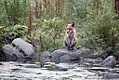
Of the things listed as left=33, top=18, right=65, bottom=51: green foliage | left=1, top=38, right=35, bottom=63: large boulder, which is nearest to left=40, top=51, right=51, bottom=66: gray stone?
left=1, top=38, right=35, bottom=63: large boulder

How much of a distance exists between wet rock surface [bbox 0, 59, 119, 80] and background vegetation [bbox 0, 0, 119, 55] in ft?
10.0

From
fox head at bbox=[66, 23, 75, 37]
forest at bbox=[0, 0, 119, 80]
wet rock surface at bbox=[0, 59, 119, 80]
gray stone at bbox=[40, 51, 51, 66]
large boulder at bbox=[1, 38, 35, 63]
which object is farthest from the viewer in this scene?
fox head at bbox=[66, 23, 75, 37]

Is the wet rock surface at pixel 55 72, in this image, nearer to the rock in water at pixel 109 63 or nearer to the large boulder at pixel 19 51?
the rock in water at pixel 109 63

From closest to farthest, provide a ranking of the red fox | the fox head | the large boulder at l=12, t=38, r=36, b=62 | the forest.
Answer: the forest
the large boulder at l=12, t=38, r=36, b=62
the red fox
the fox head

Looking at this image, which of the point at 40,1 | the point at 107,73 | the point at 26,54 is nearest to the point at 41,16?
the point at 40,1

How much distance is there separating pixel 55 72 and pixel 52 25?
26.0ft

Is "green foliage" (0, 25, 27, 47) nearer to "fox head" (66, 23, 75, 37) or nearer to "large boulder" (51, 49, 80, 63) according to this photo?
"fox head" (66, 23, 75, 37)

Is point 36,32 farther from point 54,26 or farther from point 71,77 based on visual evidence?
point 71,77

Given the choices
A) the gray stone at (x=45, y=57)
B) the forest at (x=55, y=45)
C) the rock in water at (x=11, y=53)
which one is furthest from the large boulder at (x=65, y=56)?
the rock in water at (x=11, y=53)

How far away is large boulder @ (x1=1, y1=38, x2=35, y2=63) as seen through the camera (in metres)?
18.9

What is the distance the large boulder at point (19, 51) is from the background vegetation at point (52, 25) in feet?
1.96

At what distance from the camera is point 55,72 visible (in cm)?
1469

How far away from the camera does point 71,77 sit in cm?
1364

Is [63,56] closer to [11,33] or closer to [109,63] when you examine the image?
[109,63]
